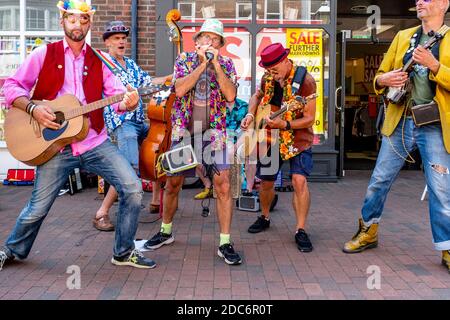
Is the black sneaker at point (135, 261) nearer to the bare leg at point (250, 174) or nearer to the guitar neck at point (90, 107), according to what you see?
the guitar neck at point (90, 107)

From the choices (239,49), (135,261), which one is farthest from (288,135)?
(239,49)

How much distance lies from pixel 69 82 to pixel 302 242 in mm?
2388

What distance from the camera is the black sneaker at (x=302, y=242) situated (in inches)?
182

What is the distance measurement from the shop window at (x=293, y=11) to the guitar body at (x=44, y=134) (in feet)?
16.6

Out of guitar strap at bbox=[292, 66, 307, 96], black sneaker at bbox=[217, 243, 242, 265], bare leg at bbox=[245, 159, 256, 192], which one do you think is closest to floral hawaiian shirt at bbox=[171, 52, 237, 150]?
guitar strap at bbox=[292, 66, 307, 96]

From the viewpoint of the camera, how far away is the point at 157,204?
20.5ft

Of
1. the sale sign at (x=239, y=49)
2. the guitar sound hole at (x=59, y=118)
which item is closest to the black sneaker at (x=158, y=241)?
the guitar sound hole at (x=59, y=118)

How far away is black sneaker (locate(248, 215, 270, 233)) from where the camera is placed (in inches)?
210

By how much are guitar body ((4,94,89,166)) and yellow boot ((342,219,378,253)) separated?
7.95 feet

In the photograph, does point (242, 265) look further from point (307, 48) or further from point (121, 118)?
point (307, 48)

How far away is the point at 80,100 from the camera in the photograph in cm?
396

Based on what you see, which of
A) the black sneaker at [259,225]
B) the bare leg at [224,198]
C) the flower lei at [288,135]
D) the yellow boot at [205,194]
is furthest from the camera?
the yellow boot at [205,194]

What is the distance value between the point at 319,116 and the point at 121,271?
5.33 meters

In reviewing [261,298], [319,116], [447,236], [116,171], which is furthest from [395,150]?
[319,116]
